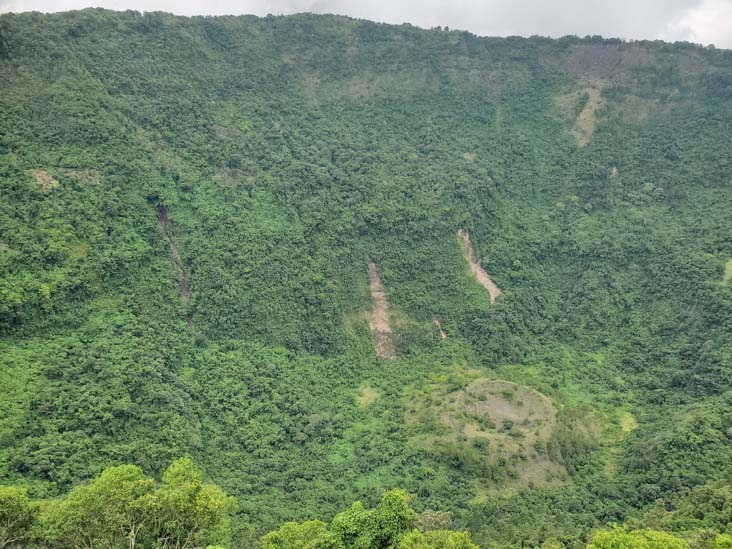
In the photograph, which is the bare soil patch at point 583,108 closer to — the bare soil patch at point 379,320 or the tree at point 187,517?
the bare soil patch at point 379,320

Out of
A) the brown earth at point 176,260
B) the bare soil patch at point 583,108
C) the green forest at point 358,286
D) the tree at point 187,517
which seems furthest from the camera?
the bare soil patch at point 583,108

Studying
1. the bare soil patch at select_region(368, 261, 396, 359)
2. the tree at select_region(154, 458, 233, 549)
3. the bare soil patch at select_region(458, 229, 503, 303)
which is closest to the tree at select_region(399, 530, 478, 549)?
the tree at select_region(154, 458, 233, 549)

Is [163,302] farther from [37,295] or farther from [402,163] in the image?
[402,163]

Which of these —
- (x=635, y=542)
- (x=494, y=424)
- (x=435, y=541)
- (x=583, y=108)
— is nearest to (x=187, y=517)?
(x=435, y=541)

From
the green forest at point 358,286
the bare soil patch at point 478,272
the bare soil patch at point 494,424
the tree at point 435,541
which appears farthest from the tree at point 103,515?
the bare soil patch at point 478,272

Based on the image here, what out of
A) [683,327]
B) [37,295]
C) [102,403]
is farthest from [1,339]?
[683,327]

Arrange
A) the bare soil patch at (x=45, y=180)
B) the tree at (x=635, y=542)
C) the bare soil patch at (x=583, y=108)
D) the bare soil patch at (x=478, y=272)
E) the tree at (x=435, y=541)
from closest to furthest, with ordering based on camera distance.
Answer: the tree at (x=435, y=541), the tree at (x=635, y=542), the bare soil patch at (x=45, y=180), the bare soil patch at (x=478, y=272), the bare soil patch at (x=583, y=108)

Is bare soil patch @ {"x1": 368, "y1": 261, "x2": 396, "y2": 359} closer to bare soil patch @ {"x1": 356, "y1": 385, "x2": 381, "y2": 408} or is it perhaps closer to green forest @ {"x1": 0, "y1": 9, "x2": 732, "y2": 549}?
green forest @ {"x1": 0, "y1": 9, "x2": 732, "y2": 549}
